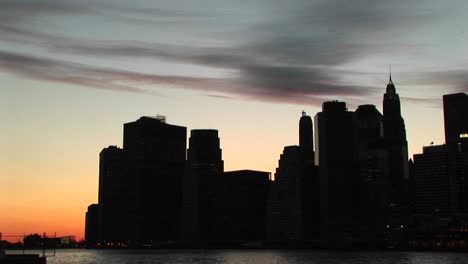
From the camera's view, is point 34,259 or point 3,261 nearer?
point 3,261

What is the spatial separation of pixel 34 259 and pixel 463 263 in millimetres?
134567

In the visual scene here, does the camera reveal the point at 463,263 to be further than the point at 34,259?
Yes

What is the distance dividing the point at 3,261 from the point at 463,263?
142003mm

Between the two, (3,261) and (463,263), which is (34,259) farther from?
(463,263)

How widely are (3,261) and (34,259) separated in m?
8.98

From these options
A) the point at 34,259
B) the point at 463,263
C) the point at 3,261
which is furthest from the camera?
the point at 463,263

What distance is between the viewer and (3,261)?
359 feet

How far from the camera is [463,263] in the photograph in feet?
653

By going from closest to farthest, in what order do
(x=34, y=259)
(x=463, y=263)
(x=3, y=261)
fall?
(x=3, y=261)
(x=34, y=259)
(x=463, y=263)

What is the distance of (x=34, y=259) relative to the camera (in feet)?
387

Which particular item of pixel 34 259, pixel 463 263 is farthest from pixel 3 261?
pixel 463 263
